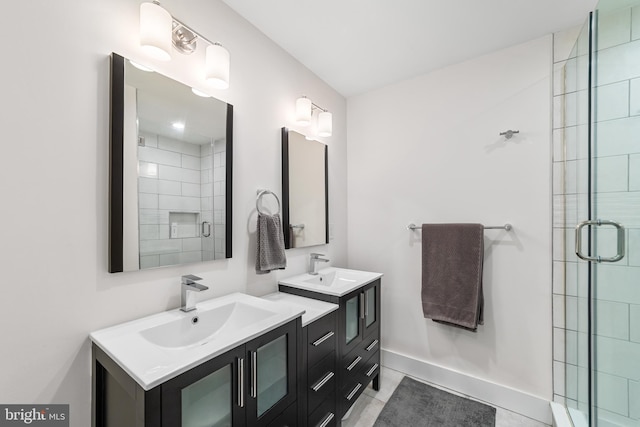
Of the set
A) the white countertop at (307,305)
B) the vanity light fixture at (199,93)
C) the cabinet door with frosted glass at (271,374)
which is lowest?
→ the cabinet door with frosted glass at (271,374)

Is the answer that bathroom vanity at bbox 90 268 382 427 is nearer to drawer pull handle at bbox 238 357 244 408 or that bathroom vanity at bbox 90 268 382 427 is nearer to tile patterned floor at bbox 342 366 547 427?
drawer pull handle at bbox 238 357 244 408

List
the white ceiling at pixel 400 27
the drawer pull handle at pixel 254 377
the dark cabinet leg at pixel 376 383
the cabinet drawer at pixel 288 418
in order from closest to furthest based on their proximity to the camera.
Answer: the drawer pull handle at pixel 254 377 → the cabinet drawer at pixel 288 418 → the white ceiling at pixel 400 27 → the dark cabinet leg at pixel 376 383

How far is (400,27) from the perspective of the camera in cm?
162

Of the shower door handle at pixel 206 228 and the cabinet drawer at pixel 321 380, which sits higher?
the shower door handle at pixel 206 228

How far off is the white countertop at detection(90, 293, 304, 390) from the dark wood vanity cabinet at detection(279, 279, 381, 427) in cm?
32

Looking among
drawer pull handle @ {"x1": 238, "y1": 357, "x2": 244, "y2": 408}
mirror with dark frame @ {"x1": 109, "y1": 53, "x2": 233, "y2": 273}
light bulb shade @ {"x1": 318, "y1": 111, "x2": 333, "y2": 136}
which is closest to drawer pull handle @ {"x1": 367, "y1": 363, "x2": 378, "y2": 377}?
drawer pull handle @ {"x1": 238, "y1": 357, "x2": 244, "y2": 408}

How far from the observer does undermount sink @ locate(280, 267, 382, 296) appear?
1.59m

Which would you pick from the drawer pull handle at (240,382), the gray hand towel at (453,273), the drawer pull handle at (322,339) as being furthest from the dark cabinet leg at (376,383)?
the drawer pull handle at (240,382)

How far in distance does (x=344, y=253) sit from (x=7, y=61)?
2.19 m

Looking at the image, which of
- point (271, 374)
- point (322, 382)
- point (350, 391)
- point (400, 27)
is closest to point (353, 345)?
point (350, 391)

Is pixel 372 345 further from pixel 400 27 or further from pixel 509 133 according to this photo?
pixel 400 27

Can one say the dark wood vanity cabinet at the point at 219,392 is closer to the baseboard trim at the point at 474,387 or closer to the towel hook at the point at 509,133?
the baseboard trim at the point at 474,387

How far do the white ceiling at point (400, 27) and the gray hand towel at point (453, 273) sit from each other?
1.21 meters

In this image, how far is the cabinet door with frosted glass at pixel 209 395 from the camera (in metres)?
0.75
